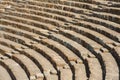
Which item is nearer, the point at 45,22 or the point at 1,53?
the point at 1,53

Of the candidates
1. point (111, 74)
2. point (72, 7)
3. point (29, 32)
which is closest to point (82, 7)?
point (72, 7)

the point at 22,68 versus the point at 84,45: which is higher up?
the point at 84,45

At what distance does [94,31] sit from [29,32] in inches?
113

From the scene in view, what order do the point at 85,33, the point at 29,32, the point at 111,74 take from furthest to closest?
the point at 29,32, the point at 85,33, the point at 111,74

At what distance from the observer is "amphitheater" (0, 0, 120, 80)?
919cm

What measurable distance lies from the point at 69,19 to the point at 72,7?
78cm

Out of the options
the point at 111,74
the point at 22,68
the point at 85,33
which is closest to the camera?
the point at 111,74

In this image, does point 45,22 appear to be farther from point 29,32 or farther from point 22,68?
point 22,68

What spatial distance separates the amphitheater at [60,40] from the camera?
362 inches

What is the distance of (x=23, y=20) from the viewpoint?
13672 millimetres

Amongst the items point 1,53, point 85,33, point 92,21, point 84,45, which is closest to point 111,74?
point 84,45

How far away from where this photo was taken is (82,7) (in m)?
13.2

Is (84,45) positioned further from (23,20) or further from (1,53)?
(23,20)

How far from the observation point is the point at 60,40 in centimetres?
1127
